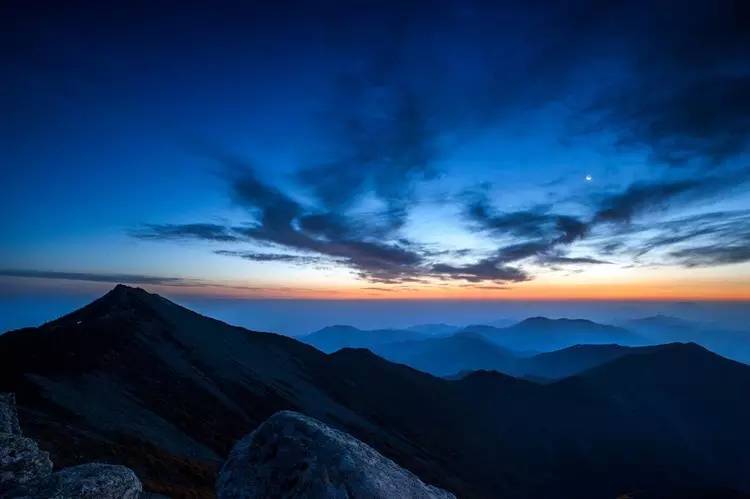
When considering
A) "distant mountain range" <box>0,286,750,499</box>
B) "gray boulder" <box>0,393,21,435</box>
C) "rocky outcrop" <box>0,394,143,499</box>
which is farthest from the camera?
"distant mountain range" <box>0,286,750,499</box>

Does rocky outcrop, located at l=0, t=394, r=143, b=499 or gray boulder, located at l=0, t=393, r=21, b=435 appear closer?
rocky outcrop, located at l=0, t=394, r=143, b=499

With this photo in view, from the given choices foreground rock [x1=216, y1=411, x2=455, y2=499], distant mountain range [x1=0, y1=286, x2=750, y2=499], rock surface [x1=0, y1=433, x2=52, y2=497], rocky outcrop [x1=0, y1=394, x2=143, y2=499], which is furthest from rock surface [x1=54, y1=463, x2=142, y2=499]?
distant mountain range [x1=0, y1=286, x2=750, y2=499]

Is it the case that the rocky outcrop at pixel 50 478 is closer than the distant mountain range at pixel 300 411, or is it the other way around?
the rocky outcrop at pixel 50 478

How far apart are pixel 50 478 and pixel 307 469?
9567 millimetres

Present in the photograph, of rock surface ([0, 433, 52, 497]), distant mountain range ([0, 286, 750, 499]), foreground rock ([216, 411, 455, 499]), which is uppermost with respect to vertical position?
foreground rock ([216, 411, 455, 499])

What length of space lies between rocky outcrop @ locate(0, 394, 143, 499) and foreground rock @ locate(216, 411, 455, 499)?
4.62 m

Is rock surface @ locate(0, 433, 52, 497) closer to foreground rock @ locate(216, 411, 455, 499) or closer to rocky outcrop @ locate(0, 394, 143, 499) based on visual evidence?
rocky outcrop @ locate(0, 394, 143, 499)

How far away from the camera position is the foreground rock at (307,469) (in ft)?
33.1

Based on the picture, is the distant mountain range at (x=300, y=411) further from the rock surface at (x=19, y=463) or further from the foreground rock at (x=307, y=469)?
the foreground rock at (x=307, y=469)

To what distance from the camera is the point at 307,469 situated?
10617 mm

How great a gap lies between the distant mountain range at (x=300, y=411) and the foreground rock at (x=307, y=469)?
31.6 m

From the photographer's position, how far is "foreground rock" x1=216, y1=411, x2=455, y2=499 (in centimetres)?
1010

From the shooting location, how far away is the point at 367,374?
17050cm

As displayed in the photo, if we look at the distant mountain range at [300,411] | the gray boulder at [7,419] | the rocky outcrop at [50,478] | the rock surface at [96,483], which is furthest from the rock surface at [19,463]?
the distant mountain range at [300,411]
